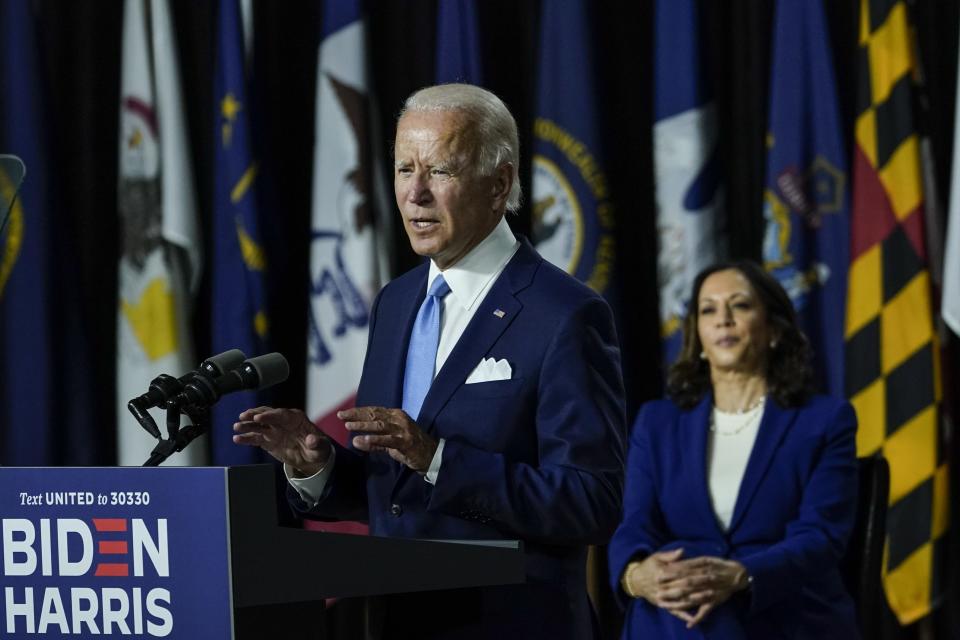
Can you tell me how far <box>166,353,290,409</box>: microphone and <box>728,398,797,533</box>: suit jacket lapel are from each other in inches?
72.5

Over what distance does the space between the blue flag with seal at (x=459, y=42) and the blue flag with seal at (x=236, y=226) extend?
2.09 feet

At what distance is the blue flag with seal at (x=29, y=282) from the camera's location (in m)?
4.09

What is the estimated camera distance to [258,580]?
A: 4.22 feet

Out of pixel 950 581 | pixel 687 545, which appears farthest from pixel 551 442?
pixel 950 581

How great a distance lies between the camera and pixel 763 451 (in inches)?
126

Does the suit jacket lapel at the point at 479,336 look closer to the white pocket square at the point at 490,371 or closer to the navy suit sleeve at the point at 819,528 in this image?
the white pocket square at the point at 490,371

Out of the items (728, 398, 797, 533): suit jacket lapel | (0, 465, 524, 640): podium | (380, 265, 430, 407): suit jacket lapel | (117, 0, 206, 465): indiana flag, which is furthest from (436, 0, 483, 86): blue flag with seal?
(0, 465, 524, 640): podium

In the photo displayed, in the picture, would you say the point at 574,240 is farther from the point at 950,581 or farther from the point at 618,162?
the point at 950,581

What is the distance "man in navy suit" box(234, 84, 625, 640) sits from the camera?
1.56 m

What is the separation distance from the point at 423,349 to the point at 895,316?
2520 millimetres

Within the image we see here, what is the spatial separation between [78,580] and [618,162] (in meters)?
3.10

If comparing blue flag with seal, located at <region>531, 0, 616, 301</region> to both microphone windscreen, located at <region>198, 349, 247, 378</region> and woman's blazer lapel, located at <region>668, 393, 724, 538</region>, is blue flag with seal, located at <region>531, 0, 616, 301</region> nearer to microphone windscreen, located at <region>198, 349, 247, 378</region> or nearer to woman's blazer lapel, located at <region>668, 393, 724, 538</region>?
woman's blazer lapel, located at <region>668, 393, 724, 538</region>

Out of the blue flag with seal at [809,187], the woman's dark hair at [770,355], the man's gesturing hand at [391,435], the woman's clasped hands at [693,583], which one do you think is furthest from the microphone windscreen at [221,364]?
the blue flag with seal at [809,187]

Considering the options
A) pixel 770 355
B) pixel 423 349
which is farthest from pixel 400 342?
pixel 770 355
